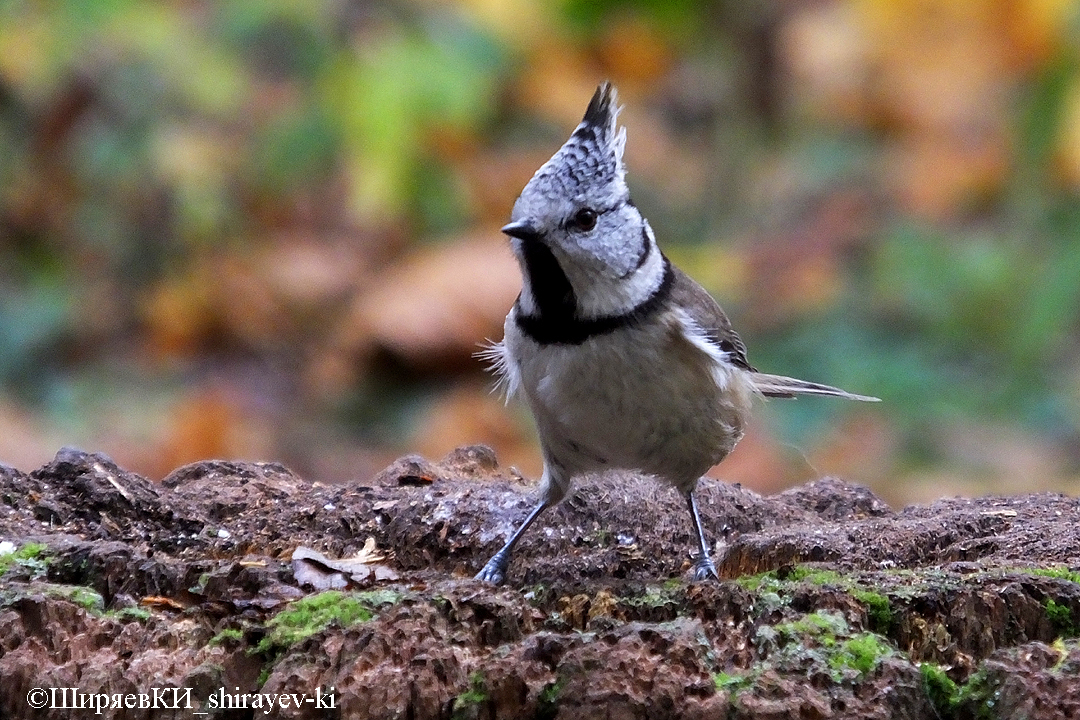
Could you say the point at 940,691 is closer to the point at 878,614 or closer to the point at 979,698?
the point at 979,698

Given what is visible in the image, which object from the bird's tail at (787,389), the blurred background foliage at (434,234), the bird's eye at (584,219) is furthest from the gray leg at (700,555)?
the blurred background foliage at (434,234)

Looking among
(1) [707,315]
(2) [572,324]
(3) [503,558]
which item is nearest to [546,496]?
(3) [503,558]

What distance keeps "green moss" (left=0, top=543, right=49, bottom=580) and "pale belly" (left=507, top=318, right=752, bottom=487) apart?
131 cm

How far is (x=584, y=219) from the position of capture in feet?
11.5

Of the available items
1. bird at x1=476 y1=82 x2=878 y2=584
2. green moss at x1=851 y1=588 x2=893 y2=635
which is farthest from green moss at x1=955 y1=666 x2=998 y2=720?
bird at x1=476 y1=82 x2=878 y2=584

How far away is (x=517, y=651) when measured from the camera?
2.54 m

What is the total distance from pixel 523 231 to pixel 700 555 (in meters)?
1.06

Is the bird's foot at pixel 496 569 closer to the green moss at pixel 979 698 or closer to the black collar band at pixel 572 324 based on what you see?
the black collar band at pixel 572 324

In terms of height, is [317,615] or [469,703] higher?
A: [317,615]

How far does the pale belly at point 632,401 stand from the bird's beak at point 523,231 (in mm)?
308

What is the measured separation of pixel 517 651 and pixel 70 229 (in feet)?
20.1

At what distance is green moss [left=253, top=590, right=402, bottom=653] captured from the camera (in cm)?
260

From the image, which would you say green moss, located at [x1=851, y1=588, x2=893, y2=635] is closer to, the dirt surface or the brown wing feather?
the dirt surface

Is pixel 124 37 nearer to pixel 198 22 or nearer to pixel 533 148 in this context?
pixel 198 22
